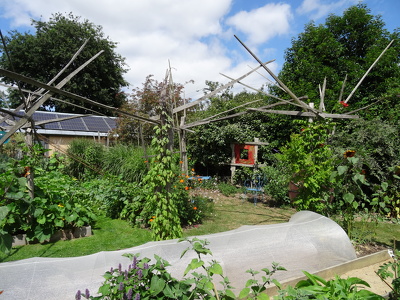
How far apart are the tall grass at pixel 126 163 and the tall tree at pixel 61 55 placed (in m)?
14.2

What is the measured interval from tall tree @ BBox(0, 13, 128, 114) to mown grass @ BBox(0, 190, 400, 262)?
17612 mm

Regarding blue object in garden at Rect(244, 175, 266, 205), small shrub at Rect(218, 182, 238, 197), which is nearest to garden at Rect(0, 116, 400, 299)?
blue object in garden at Rect(244, 175, 266, 205)

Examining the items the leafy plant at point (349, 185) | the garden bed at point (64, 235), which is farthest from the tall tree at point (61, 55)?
the leafy plant at point (349, 185)

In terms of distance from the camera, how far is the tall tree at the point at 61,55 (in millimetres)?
21016

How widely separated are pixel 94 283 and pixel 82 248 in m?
2.49

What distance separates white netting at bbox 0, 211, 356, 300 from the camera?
1898mm

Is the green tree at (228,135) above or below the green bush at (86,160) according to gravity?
above

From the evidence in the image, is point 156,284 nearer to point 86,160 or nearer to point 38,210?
point 38,210

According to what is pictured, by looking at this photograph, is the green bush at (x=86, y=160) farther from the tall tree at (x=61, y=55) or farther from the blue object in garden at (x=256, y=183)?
the tall tree at (x=61, y=55)

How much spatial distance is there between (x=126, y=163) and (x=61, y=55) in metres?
17.6

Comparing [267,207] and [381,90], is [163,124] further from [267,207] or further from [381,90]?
[381,90]

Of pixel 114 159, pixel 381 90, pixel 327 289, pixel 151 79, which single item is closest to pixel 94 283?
pixel 327 289

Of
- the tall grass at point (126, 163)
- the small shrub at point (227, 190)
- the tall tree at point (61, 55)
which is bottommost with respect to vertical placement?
the small shrub at point (227, 190)

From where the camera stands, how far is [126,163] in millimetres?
7656
